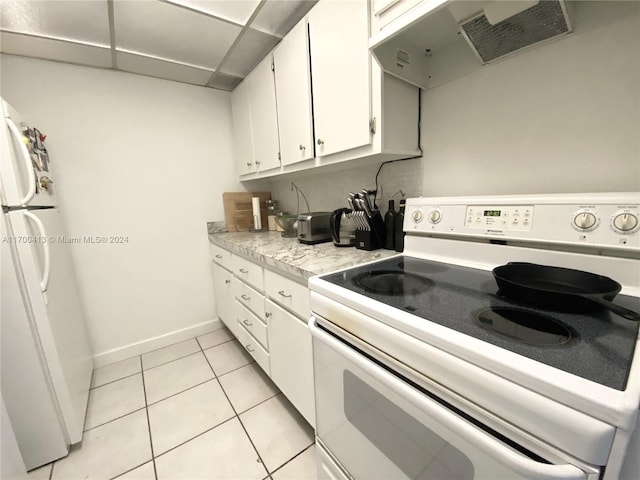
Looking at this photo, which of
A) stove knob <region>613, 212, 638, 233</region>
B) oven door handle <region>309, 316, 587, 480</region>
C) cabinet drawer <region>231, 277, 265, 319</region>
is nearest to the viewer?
oven door handle <region>309, 316, 587, 480</region>

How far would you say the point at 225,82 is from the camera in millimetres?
2150

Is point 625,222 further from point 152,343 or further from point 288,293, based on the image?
point 152,343

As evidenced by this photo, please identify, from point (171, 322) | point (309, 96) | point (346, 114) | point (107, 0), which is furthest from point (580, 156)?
point (171, 322)

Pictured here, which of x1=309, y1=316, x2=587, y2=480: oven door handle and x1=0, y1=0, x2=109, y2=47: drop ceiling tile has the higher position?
x1=0, y1=0, x2=109, y2=47: drop ceiling tile

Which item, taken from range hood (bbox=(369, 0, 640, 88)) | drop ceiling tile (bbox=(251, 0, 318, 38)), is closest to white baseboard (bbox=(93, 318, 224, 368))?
drop ceiling tile (bbox=(251, 0, 318, 38))

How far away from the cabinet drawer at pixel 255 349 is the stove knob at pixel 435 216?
1169 millimetres

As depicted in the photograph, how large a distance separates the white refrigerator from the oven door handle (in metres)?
1.39

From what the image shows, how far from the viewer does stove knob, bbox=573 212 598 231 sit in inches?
28.1

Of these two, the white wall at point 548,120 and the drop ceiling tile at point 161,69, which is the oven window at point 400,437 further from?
the drop ceiling tile at point 161,69

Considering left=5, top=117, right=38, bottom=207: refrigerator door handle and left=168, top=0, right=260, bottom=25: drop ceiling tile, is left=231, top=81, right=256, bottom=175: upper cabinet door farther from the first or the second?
left=5, top=117, right=38, bottom=207: refrigerator door handle

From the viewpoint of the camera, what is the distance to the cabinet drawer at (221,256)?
1.96m

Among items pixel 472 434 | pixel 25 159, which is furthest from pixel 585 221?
pixel 25 159

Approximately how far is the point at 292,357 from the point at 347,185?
3.52 ft

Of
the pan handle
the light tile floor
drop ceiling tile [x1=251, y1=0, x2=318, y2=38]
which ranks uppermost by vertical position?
drop ceiling tile [x1=251, y1=0, x2=318, y2=38]
